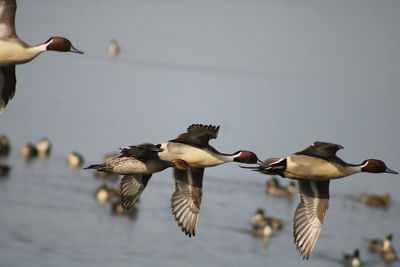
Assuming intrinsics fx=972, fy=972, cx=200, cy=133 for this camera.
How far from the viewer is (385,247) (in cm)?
1839

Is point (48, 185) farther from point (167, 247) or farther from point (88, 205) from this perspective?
point (167, 247)

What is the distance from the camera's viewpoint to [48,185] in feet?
64.7

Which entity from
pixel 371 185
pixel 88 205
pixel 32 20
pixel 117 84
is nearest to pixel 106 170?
pixel 88 205

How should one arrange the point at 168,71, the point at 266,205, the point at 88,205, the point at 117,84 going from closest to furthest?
the point at 88,205 < the point at 266,205 < the point at 117,84 < the point at 168,71

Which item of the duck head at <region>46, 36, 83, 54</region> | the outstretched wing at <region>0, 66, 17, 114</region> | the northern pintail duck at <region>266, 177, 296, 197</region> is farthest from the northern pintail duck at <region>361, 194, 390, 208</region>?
the duck head at <region>46, 36, 83, 54</region>

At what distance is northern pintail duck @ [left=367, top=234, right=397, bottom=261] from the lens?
60.0 feet

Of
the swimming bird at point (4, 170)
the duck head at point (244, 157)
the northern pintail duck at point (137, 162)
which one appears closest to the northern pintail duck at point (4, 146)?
the swimming bird at point (4, 170)

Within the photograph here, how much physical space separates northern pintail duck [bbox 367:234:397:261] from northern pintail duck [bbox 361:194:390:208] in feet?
5.41

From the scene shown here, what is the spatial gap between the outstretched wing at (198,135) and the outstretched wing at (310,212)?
5.15 feet

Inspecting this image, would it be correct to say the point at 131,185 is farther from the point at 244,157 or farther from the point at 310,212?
the point at 310,212

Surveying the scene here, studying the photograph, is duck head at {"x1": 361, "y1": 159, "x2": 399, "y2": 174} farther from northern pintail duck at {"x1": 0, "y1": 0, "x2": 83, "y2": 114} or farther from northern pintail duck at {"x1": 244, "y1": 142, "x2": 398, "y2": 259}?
northern pintail duck at {"x1": 0, "y1": 0, "x2": 83, "y2": 114}

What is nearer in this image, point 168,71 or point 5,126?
point 5,126

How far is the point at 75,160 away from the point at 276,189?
14.4ft

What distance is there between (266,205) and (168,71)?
1066cm
